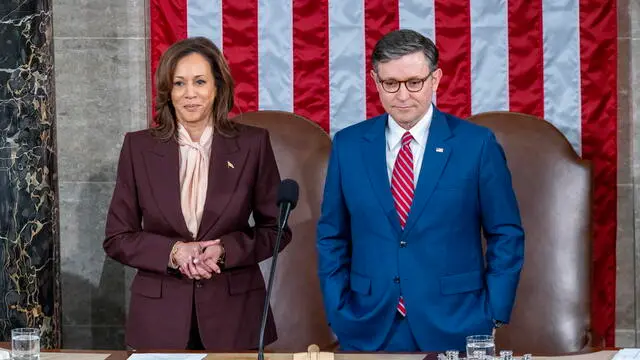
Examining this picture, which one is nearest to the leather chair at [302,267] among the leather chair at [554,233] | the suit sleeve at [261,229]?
the leather chair at [554,233]

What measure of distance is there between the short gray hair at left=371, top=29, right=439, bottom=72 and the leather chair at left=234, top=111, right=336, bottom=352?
161 cm

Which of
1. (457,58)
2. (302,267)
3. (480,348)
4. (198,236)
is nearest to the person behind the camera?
(480,348)

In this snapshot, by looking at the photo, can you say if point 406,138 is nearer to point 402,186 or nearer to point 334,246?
point 402,186

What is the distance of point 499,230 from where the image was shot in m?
3.61

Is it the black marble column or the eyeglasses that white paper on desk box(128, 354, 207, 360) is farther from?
the black marble column

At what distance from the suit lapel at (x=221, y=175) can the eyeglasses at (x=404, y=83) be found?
61 centimetres

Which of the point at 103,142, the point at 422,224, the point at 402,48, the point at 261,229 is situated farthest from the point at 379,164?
the point at 103,142

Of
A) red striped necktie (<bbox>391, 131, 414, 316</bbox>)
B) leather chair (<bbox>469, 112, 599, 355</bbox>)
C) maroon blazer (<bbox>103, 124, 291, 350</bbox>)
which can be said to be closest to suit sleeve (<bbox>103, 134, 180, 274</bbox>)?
maroon blazer (<bbox>103, 124, 291, 350</bbox>)

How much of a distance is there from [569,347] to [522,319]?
24 cm

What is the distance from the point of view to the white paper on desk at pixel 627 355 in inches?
122

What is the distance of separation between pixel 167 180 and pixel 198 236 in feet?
0.72

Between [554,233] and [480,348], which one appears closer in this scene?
[480,348]

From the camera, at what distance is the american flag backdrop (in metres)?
5.23

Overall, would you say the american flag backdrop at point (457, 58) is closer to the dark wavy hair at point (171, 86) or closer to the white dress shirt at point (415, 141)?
the dark wavy hair at point (171, 86)
